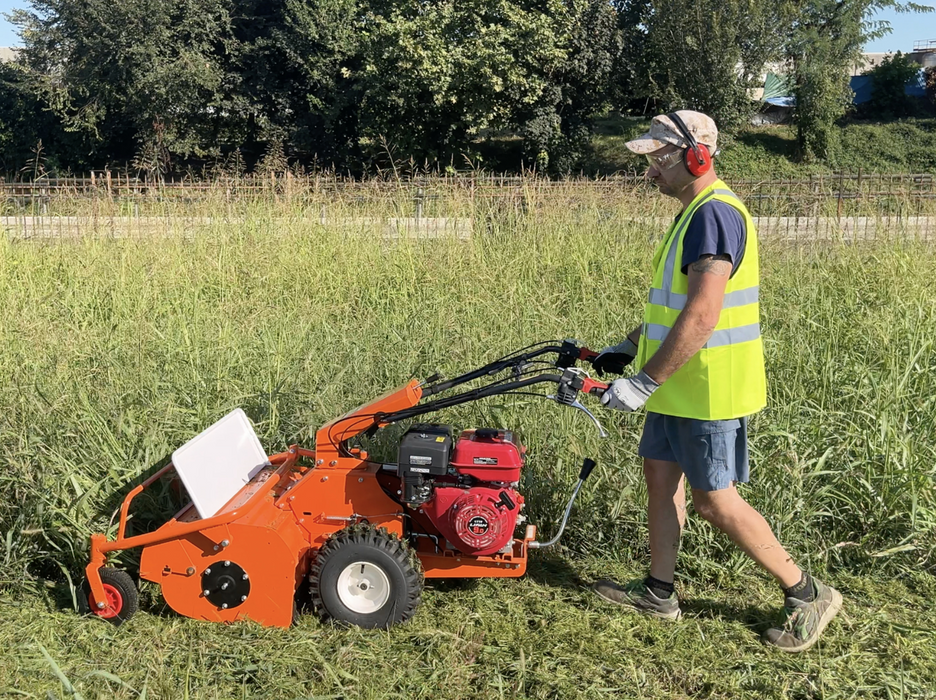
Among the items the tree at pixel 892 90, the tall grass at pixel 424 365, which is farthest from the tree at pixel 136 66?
the tree at pixel 892 90

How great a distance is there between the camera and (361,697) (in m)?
2.70

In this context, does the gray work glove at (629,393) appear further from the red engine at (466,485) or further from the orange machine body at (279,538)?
the orange machine body at (279,538)

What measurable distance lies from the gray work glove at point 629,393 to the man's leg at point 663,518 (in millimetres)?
522

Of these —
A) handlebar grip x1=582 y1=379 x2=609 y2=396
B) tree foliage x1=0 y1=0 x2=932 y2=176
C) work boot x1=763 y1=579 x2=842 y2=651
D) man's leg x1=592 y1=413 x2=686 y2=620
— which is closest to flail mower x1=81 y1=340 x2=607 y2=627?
handlebar grip x1=582 y1=379 x2=609 y2=396

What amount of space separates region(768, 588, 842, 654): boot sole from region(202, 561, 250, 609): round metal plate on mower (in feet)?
6.74

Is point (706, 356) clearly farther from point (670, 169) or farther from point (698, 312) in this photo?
point (670, 169)

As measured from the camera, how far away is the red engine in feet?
10.1

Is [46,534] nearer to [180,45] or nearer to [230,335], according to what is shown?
[230,335]

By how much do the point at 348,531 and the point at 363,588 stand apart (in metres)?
0.23

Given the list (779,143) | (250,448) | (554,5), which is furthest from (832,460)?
(779,143)

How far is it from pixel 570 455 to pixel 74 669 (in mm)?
2294

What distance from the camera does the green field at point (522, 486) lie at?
2855mm

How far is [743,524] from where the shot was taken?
2938 mm

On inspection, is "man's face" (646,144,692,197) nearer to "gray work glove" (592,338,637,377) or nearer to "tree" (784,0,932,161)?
"gray work glove" (592,338,637,377)
